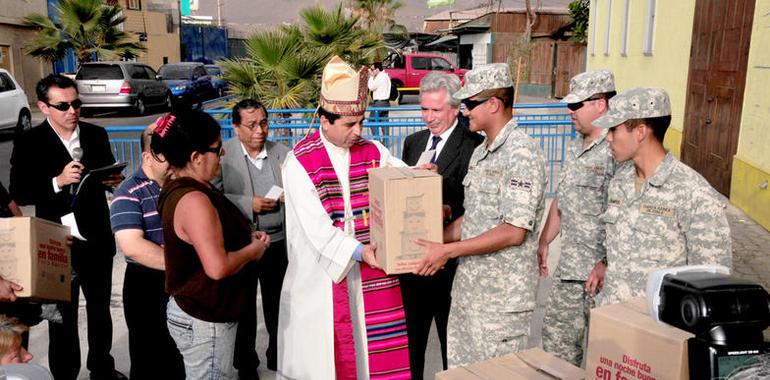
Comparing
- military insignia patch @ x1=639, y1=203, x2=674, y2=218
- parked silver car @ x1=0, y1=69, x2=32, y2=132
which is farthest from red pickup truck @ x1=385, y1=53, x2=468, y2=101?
military insignia patch @ x1=639, y1=203, x2=674, y2=218

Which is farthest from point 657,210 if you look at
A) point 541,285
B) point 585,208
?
point 541,285

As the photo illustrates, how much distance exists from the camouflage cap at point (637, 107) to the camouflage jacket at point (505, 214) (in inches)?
14.7

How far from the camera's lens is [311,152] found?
3.09 metres

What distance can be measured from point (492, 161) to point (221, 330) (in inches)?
53.1

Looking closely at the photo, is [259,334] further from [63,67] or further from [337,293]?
[63,67]

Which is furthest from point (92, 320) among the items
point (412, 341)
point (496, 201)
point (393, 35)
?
point (393, 35)

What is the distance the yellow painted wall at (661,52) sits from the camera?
1001cm

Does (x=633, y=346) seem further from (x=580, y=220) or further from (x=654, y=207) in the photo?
(x=580, y=220)

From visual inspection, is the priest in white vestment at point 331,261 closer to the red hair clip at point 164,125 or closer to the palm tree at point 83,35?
the red hair clip at point 164,125

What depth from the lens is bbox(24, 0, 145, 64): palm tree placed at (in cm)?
2002

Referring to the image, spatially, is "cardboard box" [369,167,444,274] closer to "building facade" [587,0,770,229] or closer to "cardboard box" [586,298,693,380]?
"cardboard box" [586,298,693,380]

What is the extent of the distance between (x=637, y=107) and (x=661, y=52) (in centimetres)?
991

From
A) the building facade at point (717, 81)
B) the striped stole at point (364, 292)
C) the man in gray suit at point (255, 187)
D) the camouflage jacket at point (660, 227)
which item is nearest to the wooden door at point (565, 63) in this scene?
the building facade at point (717, 81)

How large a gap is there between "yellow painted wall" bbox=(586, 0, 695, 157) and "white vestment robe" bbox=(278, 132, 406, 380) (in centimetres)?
837
